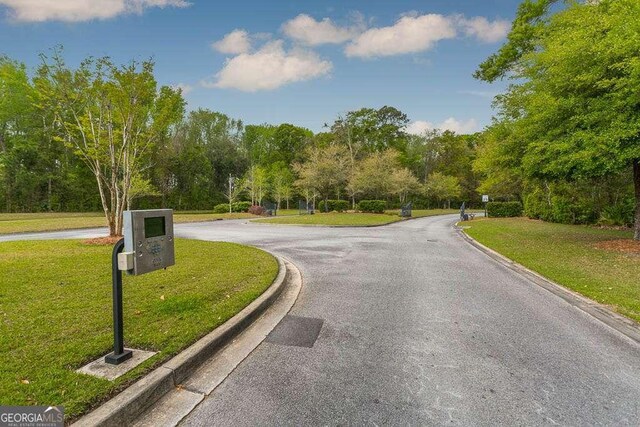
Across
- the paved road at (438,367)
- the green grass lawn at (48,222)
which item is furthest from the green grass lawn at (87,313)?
the green grass lawn at (48,222)

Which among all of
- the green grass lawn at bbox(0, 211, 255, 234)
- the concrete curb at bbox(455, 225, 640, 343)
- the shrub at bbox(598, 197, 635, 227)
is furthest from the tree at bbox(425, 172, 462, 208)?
the concrete curb at bbox(455, 225, 640, 343)

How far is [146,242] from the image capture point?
3016 millimetres

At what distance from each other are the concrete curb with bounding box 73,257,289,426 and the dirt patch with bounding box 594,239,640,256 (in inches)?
444

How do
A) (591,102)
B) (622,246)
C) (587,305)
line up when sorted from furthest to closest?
(622,246) → (591,102) → (587,305)

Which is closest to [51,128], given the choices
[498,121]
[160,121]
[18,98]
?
[18,98]

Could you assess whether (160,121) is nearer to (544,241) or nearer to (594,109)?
(594,109)

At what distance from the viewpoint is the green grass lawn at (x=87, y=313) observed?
2518mm

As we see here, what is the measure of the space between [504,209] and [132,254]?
1308 inches

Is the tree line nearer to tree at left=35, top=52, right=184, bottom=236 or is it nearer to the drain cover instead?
tree at left=35, top=52, right=184, bottom=236

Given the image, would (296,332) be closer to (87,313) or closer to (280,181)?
(87,313)

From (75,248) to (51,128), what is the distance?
3625cm

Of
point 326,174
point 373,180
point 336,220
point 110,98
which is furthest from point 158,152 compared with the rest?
point 110,98

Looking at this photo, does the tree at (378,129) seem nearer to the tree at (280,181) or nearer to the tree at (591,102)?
the tree at (280,181)

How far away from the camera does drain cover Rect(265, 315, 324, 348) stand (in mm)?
3748
